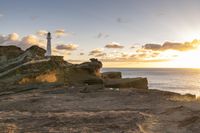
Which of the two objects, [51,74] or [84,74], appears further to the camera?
[84,74]

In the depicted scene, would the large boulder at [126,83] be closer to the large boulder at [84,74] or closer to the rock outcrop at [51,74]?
the rock outcrop at [51,74]

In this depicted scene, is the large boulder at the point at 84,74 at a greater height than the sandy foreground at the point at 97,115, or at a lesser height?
greater

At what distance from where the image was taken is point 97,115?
47.7 feet

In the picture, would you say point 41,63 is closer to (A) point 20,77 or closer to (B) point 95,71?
(A) point 20,77

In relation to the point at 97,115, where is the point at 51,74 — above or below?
above

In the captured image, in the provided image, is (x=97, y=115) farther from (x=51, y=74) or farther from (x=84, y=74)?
(x=84, y=74)

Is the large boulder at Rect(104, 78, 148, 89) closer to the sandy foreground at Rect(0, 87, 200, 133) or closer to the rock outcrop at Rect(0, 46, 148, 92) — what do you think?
the rock outcrop at Rect(0, 46, 148, 92)

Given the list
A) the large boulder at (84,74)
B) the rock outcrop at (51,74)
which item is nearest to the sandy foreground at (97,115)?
the rock outcrop at (51,74)

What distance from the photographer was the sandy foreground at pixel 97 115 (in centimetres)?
1245

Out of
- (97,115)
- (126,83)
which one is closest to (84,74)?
(126,83)

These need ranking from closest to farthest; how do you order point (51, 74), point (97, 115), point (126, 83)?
point (97, 115), point (51, 74), point (126, 83)

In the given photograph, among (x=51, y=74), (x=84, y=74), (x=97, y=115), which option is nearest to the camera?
(x=97, y=115)

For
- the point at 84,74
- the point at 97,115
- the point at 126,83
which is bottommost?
the point at 97,115

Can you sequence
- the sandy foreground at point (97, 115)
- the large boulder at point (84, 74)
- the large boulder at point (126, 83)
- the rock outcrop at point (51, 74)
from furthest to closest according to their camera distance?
the large boulder at point (84, 74) < the large boulder at point (126, 83) < the rock outcrop at point (51, 74) < the sandy foreground at point (97, 115)
